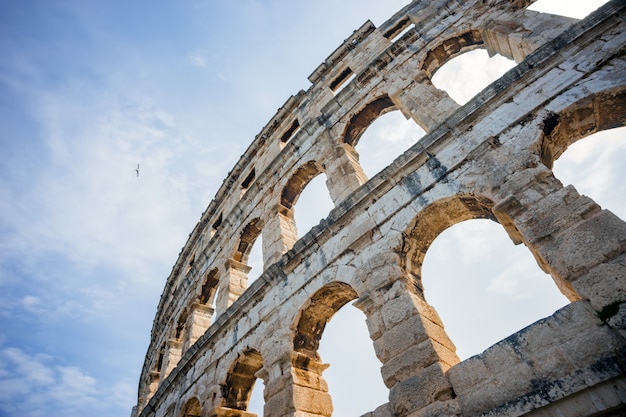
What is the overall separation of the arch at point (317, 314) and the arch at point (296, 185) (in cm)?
341

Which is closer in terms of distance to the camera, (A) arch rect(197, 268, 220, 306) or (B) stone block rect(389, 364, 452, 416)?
(B) stone block rect(389, 364, 452, 416)

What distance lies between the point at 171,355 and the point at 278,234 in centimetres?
553

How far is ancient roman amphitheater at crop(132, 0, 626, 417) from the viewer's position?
2646 mm

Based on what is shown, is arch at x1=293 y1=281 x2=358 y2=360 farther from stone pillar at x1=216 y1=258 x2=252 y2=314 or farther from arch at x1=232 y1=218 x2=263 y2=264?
arch at x1=232 y1=218 x2=263 y2=264

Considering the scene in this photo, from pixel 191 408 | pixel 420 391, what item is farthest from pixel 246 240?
pixel 420 391

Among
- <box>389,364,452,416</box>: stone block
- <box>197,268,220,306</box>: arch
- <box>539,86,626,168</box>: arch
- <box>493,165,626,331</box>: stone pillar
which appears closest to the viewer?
<box>493,165,626,331</box>: stone pillar

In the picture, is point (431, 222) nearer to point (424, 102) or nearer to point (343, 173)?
point (343, 173)

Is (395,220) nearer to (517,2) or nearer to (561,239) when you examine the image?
(561,239)

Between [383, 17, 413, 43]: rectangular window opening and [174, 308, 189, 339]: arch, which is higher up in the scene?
[383, 17, 413, 43]: rectangular window opening

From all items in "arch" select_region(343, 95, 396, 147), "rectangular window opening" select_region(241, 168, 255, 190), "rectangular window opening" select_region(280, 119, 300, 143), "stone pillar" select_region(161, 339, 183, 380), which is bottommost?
"stone pillar" select_region(161, 339, 183, 380)

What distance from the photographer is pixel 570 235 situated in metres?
2.97

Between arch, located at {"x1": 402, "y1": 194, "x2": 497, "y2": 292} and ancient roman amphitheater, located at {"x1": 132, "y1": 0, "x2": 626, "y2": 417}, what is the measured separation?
19 mm

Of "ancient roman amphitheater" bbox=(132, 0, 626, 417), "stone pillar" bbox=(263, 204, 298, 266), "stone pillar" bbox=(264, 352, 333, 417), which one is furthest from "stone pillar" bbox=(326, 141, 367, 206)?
"stone pillar" bbox=(264, 352, 333, 417)

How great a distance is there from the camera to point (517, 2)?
244 inches
